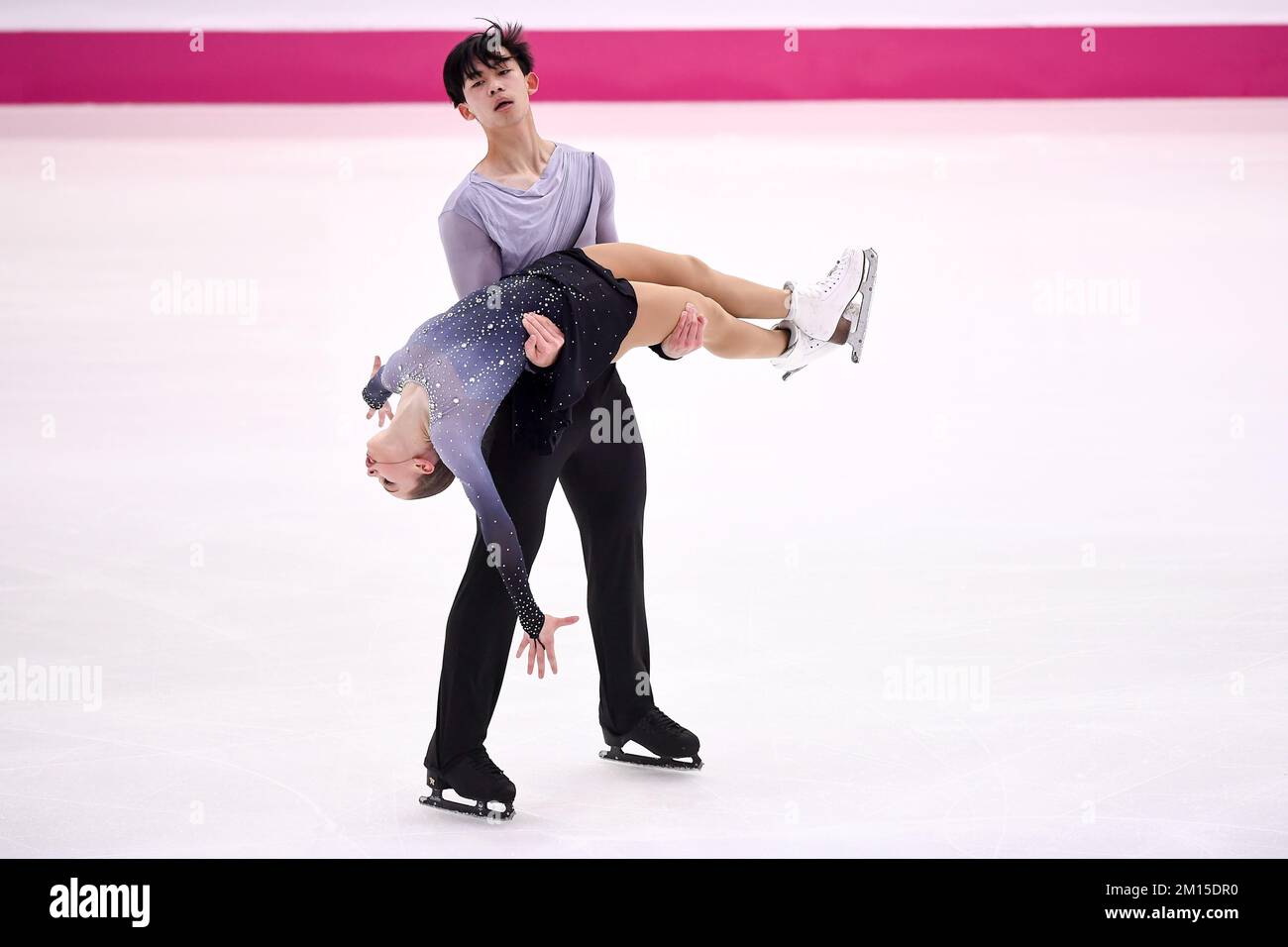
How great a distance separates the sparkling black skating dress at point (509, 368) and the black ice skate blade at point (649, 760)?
48 cm

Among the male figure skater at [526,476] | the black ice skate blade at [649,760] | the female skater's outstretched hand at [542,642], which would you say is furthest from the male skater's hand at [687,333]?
the black ice skate blade at [649,760]

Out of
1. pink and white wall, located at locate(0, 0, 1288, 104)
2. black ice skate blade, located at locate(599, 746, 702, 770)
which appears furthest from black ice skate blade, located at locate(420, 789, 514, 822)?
pink and white wall, located at locate(0, 0, 1288, 104)

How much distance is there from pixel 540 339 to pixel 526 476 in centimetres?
27

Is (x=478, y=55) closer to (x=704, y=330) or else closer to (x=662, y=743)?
(x=704, y=330)

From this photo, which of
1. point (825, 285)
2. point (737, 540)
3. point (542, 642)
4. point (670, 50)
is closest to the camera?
point (542, 642)

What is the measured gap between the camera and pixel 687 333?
2.71m

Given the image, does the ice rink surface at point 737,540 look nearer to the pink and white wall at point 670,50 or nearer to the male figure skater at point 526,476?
the male figure skater at point 526,476

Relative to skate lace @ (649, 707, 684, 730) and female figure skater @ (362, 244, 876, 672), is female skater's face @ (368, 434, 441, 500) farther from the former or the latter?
skate lace @ (649, 707, 684, 730)

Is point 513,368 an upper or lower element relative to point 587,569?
upper

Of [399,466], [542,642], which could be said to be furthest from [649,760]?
[399,466]

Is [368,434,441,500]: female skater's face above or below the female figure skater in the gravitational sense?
below

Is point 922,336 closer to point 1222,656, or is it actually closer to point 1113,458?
point 1113,458

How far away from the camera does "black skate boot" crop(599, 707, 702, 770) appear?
2756 mm

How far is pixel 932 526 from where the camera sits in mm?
4043
